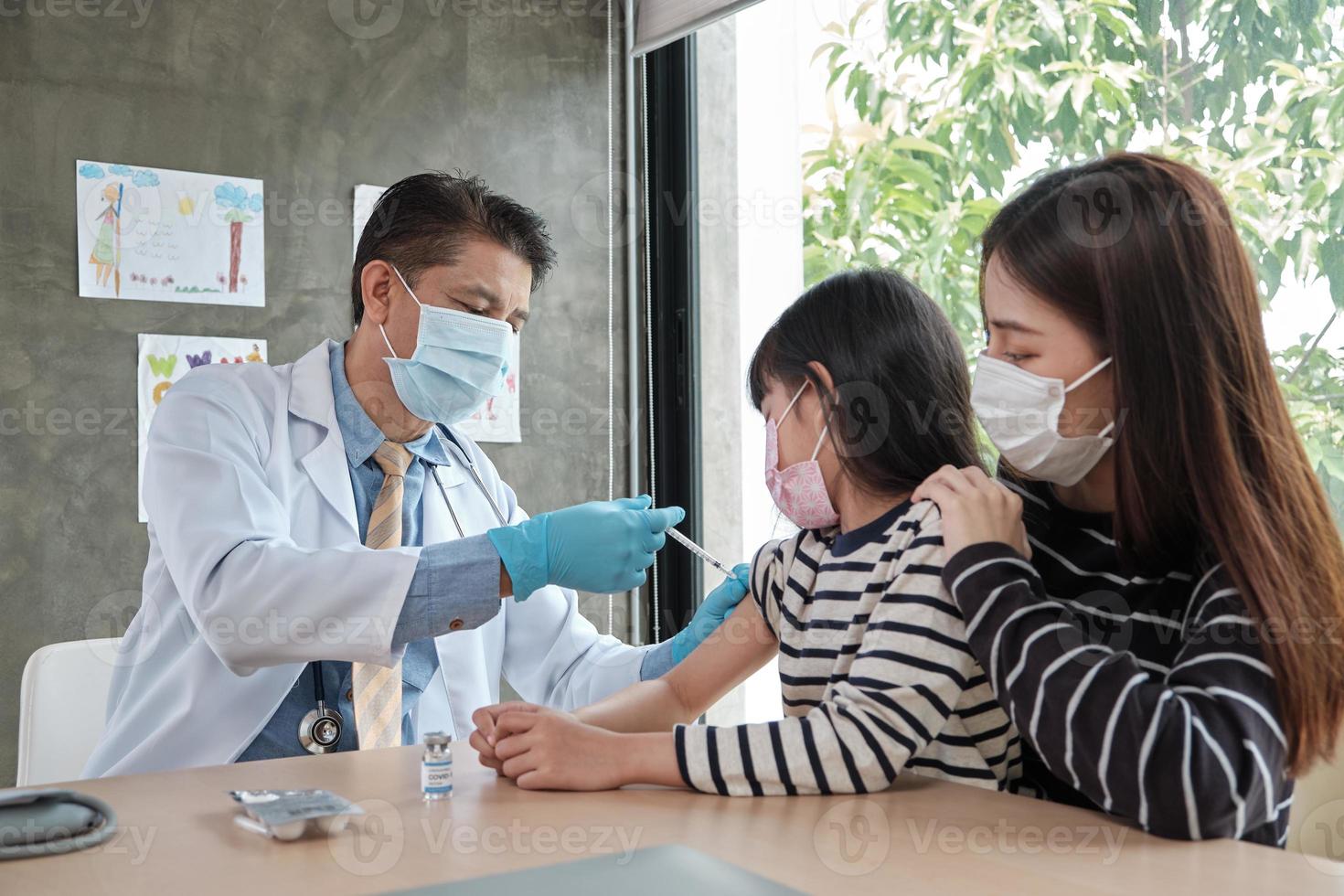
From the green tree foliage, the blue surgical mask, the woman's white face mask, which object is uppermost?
the green tree foliage

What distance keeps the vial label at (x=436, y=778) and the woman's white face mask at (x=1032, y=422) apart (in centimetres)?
62

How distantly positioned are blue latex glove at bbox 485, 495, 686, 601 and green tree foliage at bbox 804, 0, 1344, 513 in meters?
0.81

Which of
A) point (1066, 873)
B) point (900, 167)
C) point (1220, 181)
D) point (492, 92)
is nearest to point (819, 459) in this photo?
point (1066, 873)

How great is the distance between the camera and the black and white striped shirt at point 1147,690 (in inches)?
34.8

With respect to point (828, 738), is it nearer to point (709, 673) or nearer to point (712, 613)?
point (709, 673)

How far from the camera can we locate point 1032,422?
1149 mm
